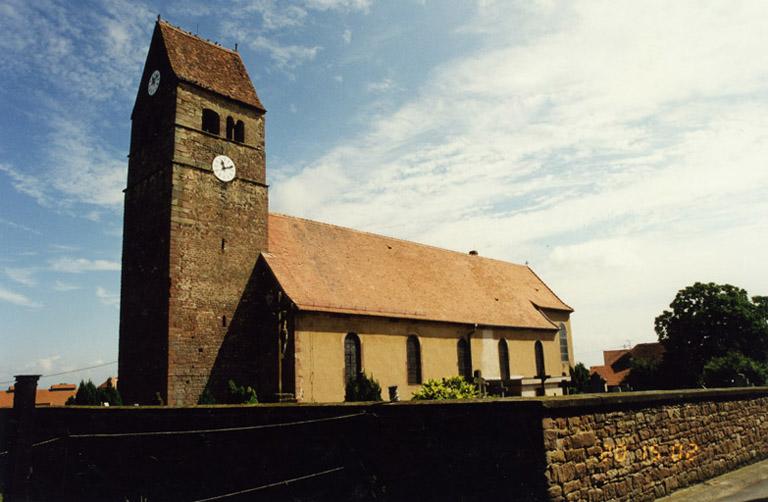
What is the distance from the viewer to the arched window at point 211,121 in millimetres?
24328

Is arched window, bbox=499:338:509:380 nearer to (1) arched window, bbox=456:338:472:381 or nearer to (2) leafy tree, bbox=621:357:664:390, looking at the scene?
(1) arched window, bbox=456:338:472:381

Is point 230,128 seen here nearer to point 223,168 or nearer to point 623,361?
point 223,168

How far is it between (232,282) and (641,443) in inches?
686

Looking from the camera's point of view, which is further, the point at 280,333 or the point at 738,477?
the point at 280,333

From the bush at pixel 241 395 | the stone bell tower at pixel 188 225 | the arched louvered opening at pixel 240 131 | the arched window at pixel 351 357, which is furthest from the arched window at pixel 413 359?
the arched louvered opening at pixel 240 131

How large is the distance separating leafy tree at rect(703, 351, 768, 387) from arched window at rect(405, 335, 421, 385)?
23.7 m

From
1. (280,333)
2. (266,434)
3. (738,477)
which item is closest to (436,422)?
(266,434)

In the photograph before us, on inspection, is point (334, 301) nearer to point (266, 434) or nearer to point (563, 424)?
point (266, 434)

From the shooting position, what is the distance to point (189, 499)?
10.4m

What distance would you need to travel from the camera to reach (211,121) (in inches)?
967

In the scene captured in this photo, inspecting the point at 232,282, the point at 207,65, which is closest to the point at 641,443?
the point at 232,282

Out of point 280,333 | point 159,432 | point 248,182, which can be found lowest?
point 159,432

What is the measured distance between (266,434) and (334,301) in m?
14.3

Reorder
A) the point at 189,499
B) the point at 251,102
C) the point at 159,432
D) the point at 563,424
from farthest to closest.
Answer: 1. the point at 251,102
2. the point at 159,432
3. the point at 189,499
4. the point at 563,424
